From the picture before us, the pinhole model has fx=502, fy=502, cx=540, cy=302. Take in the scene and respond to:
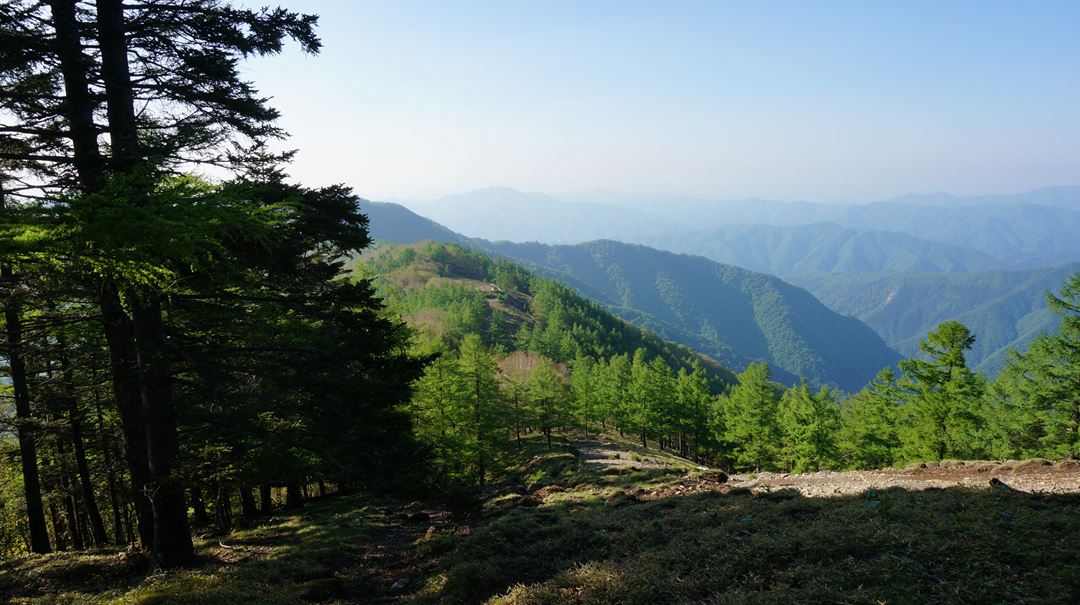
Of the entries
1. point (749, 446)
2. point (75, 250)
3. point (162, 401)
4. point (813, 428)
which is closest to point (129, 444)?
point (162, 401)

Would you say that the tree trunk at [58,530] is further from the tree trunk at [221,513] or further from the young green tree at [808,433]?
the young green tree at [808,433]

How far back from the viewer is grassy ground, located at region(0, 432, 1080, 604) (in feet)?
23.3

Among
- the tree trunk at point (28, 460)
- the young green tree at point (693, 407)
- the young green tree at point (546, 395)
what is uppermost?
the tree trunk at point (28, 460)

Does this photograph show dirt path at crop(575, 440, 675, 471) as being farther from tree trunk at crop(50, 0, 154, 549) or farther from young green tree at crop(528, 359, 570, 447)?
tree trunk at crop(50, 0, 154, 549)

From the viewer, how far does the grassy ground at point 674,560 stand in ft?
23.3

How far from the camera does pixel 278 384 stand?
941 cm

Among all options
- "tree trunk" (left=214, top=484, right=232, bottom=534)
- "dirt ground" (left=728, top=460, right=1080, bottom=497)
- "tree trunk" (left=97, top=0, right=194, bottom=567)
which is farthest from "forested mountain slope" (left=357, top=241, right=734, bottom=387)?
"tree trunk" (left=97, top=0, right=194, bottom=567)

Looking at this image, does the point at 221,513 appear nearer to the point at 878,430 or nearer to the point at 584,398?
the point at 584,398

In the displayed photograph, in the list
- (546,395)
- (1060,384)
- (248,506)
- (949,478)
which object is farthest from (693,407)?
(248,506)

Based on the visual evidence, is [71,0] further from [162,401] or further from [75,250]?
[162,401]

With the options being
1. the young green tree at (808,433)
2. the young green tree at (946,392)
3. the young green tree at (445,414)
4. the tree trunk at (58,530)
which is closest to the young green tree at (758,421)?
the young green tree at (808,433)

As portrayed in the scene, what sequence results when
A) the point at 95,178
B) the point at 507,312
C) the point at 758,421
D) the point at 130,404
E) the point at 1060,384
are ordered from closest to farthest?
the point at 95,178
the point at 130,404
the point at 1060,384
the point at 758,421
the point at 507,312

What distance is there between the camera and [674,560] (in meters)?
8.91

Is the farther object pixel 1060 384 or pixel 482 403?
pixel 482 403
